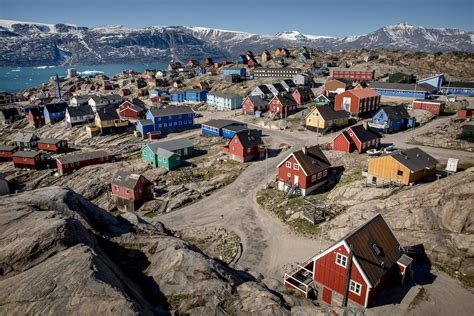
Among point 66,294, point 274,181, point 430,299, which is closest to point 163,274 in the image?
point 66,294

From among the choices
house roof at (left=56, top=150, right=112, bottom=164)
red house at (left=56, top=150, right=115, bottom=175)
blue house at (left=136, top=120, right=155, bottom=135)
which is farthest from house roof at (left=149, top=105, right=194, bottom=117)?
red house at (left=56, top=150, right=115, bottom=175)

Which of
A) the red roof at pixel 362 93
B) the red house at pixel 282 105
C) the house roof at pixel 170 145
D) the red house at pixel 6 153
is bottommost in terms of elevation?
the red house at pixel 6 153

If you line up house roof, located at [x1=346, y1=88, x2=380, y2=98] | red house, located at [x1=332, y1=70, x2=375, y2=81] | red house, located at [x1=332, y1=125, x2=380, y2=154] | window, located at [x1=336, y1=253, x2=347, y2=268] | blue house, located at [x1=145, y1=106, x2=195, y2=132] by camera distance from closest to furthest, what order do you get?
window, located at [x1=336, y1=253, x2=347, y2=268] → red house, located at [x1=332, y1=125, x2=380, y2=154] → house roof, located at [x1=346, y1=88, x2=380, y2=98] → blue house, located at [x1=145, y1=106, x2=195, y2=132] → red house, located at [x1=332, y1=70, x2=375, y2=81]

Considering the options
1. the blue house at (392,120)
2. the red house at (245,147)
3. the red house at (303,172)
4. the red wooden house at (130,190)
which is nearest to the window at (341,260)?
the red house at (303,172)

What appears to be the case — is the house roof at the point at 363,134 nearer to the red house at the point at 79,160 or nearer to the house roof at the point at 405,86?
the house roof at the point at 405,86

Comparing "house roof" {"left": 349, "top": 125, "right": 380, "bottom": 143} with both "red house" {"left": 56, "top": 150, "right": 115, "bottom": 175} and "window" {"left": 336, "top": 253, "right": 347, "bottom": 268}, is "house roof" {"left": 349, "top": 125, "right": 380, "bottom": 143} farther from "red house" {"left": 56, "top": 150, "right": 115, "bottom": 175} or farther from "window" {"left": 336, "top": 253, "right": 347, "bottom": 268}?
"red house" {"left": 56, "top": 150, "right": 115, "bottom": 175}

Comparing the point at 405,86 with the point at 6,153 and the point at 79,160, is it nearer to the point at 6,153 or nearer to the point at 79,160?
the point at 79,160
